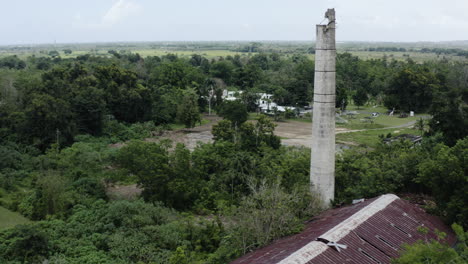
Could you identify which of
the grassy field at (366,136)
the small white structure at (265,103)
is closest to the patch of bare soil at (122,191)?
the grassy field at (366,136)

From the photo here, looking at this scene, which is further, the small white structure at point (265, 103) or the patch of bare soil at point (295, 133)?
the small white structure at point (265, 103)

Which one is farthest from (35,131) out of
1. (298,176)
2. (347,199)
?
(347,199)

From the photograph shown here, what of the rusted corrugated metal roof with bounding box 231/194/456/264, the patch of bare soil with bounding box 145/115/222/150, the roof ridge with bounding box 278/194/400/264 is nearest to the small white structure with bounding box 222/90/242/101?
the patch of bare soil with bounding box 145/115/222/150

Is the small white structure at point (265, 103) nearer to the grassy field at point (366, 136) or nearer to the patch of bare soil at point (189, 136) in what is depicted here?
the patch of bare soil at point (189, 136)

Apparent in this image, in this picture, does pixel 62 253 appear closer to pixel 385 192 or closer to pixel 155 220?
pixel 155 220

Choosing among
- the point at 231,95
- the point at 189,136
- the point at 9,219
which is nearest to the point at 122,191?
the point at 9,219

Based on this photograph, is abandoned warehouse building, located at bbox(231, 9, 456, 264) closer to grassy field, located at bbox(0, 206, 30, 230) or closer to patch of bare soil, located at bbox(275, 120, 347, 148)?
grassy field, located at bbox(0, 206, 30, 230)
